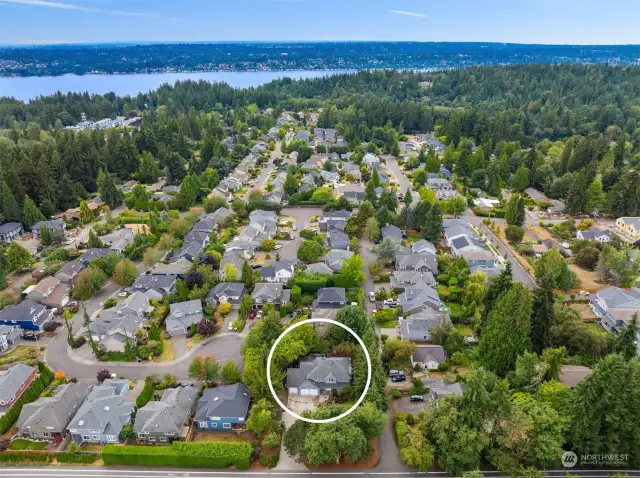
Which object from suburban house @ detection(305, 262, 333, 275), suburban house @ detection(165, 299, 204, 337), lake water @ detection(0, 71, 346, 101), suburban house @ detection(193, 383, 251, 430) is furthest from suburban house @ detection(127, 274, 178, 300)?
lake water @ detection(0, 71, 346, 101)

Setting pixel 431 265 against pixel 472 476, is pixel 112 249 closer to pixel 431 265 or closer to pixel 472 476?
pixel 431 265

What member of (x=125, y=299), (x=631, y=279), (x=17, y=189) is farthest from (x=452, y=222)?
(x=17, y=189)

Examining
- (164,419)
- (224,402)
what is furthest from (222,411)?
(164,419)

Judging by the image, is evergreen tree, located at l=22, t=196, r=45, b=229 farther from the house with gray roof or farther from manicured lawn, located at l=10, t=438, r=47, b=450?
the house with gray roof

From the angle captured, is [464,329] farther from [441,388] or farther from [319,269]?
[319,269]

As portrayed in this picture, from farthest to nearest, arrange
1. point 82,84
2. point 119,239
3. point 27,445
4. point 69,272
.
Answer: point 82,84, point 119,239, point 69,272, point 27,445
